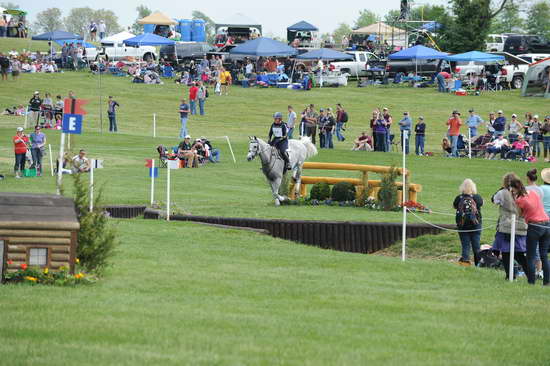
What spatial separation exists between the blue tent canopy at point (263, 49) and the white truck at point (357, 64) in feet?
18.0

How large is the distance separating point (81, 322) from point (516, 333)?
15.9 ft

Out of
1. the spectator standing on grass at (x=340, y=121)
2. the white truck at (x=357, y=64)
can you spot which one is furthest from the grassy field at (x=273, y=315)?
the white truck at (x=357, y=64)

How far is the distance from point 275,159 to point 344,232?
5.34 meters

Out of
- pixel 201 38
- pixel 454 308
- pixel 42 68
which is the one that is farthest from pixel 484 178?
pixel 201 38

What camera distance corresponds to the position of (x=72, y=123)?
61.4 ft

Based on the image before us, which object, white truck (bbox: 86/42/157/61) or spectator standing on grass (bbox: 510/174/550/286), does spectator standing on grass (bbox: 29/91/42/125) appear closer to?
white truck (bbox: 86/42/157/61)

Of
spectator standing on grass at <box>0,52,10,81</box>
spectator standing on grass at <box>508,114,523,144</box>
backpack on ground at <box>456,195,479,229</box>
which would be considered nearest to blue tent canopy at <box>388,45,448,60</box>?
spectator standing on grass at <box>508,114,523,144</box>

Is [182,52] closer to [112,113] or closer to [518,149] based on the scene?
[112,113]

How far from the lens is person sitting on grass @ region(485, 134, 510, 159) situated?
38000 millimetres

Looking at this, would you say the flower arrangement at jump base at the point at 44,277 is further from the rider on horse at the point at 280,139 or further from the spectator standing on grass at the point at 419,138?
the spectator standing on grass at the point at 419,138

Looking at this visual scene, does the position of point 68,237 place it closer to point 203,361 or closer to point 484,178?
point 203,361

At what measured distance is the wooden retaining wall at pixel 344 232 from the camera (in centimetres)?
2069

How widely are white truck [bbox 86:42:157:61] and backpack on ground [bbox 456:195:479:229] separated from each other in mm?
57632

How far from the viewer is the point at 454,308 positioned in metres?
12.7
